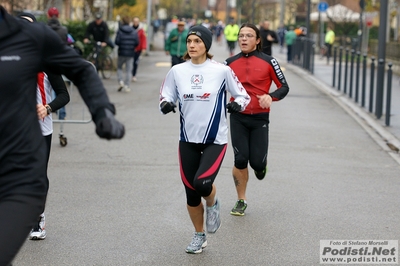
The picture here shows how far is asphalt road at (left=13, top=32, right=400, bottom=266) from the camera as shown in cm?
677

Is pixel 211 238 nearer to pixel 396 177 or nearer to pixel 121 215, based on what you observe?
pixel 121 215

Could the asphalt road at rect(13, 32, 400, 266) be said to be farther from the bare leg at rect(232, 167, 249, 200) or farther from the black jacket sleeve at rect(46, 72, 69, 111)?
the black jacket sleeve at rect(46, 72, 69, 111)

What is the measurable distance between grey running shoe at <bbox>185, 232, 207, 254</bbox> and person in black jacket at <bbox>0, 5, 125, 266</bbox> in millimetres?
2634

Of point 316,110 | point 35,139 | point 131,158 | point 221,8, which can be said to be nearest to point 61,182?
point 131,158

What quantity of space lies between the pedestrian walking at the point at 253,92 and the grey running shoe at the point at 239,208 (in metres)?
0.35

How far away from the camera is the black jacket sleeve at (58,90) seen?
22.3 feet

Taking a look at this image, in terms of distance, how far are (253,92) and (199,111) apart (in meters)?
1.47

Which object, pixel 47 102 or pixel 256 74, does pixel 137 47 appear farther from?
pixel 47 102

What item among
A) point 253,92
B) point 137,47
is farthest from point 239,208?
point 137,47

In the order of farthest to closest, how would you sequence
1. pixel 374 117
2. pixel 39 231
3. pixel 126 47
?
pixel 126 47
pixel 374 117
pixel 39 231

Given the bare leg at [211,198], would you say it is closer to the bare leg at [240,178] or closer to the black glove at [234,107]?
the black glove at [234,107]

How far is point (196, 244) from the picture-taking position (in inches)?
264

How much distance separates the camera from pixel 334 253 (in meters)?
6.78

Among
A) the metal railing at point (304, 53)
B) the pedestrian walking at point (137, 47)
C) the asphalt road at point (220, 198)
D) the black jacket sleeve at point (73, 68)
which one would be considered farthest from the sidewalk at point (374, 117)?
the black jacket sleeve at point (73, 68)
